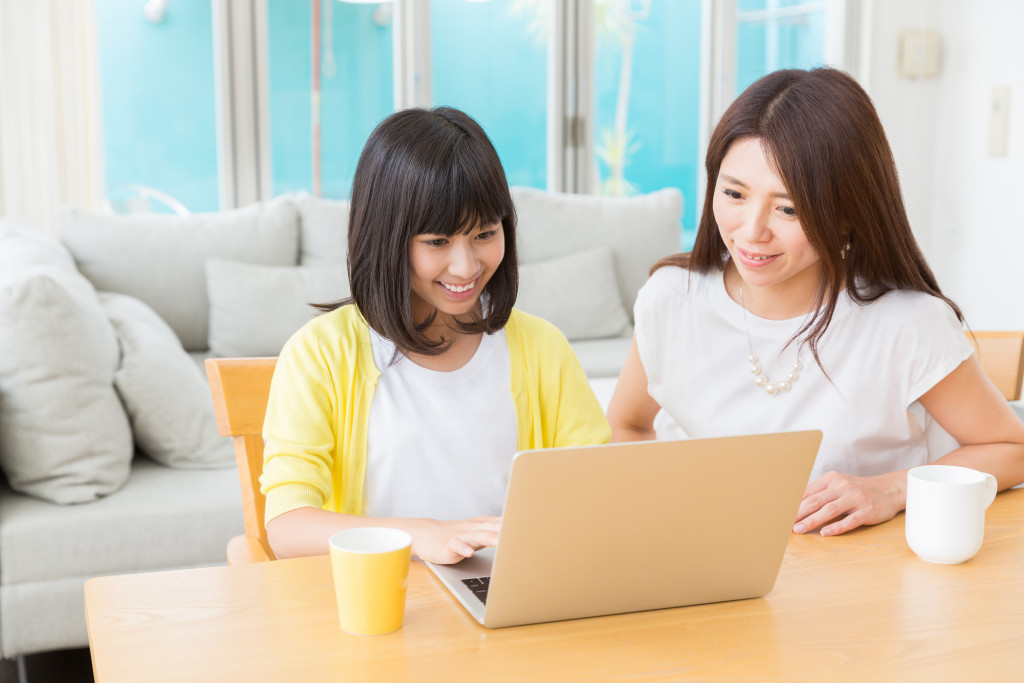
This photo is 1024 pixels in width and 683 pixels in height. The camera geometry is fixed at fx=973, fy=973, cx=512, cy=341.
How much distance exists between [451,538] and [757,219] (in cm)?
53

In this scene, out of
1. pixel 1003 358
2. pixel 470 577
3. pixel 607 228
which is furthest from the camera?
pixel 607 228

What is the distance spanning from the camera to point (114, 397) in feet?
6.38

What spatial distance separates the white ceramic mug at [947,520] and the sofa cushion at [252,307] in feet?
7.06

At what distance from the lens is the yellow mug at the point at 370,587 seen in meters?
0.71

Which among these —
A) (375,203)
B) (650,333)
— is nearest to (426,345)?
(375,203)

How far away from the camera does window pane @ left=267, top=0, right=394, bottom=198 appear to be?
3607 mm

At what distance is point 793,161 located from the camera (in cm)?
110

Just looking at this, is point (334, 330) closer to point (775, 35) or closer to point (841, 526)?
point (841, 526)

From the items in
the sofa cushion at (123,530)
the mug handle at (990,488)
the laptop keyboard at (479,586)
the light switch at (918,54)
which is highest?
the light switch at (918,54)

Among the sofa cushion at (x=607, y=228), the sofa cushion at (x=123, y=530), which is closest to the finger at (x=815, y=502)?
the sofa cushion at (x=123, y=530)

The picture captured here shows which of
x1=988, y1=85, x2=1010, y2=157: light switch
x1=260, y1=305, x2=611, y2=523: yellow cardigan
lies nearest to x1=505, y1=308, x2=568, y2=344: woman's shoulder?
x1=260, y1=305, x2=611, y2=523: yellow cardigan

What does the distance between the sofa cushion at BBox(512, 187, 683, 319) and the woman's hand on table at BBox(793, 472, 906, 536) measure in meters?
2.30

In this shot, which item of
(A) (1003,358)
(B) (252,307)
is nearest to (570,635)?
(A) (1003,358)

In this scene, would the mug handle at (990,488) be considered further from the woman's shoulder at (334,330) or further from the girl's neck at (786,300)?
the woman's shoulder at (334,330)
